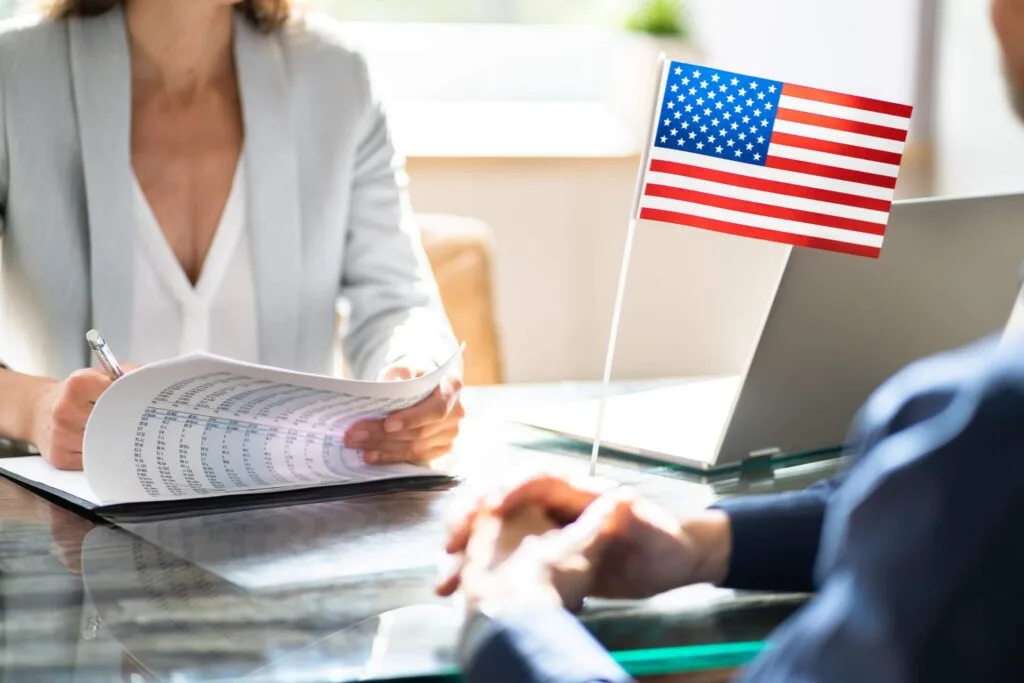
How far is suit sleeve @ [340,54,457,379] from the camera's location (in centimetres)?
171

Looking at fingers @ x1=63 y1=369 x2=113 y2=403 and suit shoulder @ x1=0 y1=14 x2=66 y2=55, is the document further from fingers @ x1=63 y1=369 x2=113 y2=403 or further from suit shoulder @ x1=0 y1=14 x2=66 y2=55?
suit shoulder @ x1=0 y1=14 x2=66 y2=55

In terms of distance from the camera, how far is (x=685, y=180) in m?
1.25

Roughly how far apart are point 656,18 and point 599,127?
1.09ft

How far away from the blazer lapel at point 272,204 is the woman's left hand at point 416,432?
0.57 meters

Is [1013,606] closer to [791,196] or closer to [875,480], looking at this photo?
[875,480]

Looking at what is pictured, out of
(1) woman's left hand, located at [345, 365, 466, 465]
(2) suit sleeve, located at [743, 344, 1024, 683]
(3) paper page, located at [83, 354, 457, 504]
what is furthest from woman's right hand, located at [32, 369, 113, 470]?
(2) suit sleeve, located at [743, 344, 1024, 683]

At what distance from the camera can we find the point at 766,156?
126 cm

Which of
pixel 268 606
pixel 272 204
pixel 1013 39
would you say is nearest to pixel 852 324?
pixel 1013 39

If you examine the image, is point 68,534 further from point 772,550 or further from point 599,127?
point 599,127

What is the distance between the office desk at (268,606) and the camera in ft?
2.42

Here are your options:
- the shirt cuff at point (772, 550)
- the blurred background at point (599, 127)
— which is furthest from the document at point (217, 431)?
the blurred background at point (599, 127)

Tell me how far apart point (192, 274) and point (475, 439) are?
621mm

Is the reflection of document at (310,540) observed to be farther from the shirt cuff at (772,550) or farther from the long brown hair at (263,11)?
the long brown hair at (263,11)

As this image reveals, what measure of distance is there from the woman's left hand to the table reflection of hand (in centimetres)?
25
